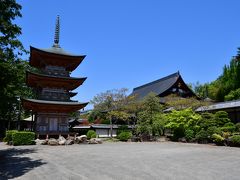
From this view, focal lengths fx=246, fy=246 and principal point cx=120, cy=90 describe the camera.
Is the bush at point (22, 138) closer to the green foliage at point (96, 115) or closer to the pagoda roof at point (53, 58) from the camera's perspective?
the pagoda roof at point (53, 58)

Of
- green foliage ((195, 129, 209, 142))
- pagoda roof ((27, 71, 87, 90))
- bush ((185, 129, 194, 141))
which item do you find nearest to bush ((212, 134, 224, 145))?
green foliage ((195, 129, 209, 142))

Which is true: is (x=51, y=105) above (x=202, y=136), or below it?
above

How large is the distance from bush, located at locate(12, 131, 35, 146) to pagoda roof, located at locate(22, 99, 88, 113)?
4776 mm

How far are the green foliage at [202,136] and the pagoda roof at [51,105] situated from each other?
1493 centimetres

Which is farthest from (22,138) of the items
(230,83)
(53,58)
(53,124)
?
(230,83)

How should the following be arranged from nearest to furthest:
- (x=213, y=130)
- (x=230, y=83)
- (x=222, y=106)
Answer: (x=213, y=130)
(x=222, y=106)
(x=230, y=83)

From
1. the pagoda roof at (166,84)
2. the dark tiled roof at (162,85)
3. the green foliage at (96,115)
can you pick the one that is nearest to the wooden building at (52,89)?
the green foliage at (96,115)

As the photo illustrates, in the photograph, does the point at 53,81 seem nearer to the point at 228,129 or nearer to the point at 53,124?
the point at 53,124

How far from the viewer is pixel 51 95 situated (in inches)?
1286

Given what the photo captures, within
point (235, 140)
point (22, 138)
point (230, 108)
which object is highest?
point (230, 108)

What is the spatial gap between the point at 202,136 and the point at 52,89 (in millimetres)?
19896

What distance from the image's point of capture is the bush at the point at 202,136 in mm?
27750

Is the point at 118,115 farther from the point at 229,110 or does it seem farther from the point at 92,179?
the point at 92,179

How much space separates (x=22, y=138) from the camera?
1011 inches
